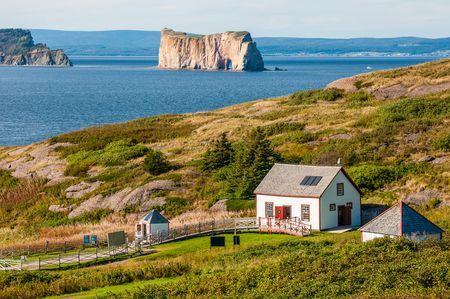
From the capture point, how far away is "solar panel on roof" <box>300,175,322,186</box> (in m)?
52.5

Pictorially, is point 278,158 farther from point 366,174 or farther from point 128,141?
point 128,141

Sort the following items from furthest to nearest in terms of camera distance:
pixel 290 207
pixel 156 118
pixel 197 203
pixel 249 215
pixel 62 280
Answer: pixel 156 118 < pixel 197 203 < pixel 249 215 < pixel 290 207 < pixel 62 280

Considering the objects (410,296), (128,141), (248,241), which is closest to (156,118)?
(128,141)

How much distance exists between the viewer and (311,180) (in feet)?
173

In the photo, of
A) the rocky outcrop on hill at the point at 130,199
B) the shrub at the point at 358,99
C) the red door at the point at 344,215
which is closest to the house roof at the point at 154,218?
the rocky outcrop on hill at the point at 130,199

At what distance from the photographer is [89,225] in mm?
59938

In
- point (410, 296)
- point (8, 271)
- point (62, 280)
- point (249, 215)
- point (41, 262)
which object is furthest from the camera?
point (249, 215)

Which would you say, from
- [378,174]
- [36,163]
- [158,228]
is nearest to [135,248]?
[158,228]

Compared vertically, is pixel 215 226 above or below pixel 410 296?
below

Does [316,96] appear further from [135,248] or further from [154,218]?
[135,248]

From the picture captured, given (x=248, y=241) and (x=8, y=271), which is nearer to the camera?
(x=8, y=271)

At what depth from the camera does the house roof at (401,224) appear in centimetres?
4266

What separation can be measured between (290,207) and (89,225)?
15051 mm

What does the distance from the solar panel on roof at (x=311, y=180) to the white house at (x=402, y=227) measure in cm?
885
